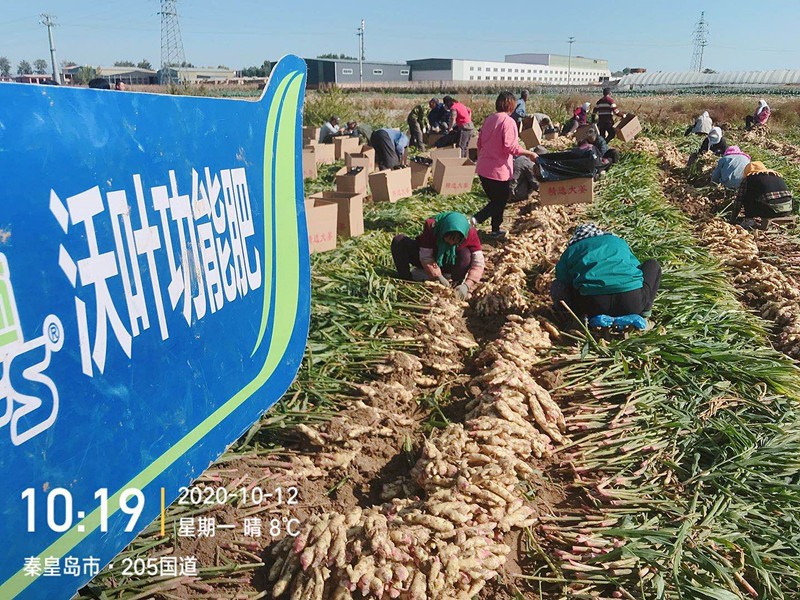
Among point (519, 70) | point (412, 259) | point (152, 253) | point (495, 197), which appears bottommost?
point (412, 259)

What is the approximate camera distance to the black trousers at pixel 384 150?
31.7 ft

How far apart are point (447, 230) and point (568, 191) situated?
2.79 m

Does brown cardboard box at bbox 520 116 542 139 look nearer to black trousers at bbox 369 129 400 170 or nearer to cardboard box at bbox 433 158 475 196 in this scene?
black trousers at bbox 369 129 400 170

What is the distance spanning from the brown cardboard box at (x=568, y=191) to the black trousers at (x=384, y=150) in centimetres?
346

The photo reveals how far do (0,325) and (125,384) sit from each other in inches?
19.1

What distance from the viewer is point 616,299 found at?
13.1ft

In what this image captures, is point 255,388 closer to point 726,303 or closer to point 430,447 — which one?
point 430,447

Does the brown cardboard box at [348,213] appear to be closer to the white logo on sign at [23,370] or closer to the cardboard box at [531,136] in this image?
the white logo on sign at [23,370]

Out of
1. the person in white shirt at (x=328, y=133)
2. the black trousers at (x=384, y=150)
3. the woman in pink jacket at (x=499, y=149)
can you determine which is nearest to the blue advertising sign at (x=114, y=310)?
the woman in pink jacket at (x=499, y=149)

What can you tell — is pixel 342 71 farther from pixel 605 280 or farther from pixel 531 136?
pixel 605 280

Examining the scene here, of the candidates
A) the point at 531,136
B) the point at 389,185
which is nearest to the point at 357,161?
the point at 389,185

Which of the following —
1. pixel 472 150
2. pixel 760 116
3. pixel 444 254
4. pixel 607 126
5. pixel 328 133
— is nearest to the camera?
pixel 444 254

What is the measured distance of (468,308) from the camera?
15.6 ft

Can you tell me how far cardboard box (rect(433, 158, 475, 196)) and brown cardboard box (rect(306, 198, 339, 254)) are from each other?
3.23m
